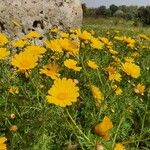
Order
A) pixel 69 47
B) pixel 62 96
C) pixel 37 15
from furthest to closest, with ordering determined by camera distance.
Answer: pixel 37 15, pixel 69 47, pixel 62 96

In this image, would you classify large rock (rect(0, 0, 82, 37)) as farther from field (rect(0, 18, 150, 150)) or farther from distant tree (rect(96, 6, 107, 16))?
distant tree (rect(96, 6, 107, 16))

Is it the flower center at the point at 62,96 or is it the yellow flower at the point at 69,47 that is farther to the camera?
the yellow flower at the point at 69,47

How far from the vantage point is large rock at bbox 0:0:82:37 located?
14.8 ft

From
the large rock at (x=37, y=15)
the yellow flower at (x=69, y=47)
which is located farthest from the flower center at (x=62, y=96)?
the large rock at (x=37, y=15)

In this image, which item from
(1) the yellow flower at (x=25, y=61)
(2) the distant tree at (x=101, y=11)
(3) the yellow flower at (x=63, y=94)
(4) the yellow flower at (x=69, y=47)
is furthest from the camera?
(2) the distant tree at (x=101, y=11)

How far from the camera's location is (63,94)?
174cm

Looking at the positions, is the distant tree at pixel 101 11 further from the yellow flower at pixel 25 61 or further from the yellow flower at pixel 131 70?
the yellow flower at pixel 25 61

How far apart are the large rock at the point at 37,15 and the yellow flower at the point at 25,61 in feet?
7.23

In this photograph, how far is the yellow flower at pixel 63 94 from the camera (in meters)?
1.68

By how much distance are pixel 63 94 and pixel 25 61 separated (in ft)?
1.30

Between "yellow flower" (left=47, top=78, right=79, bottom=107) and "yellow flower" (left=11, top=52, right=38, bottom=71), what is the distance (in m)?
0.18

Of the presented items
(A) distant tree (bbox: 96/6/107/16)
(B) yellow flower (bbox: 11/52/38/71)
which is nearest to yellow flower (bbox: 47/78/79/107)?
(B) yellow flower (bbox: 11/52/38/71)

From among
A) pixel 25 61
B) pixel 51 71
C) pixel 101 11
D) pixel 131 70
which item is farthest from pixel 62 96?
pixel 101 11

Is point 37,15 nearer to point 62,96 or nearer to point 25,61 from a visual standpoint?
point 25,61
